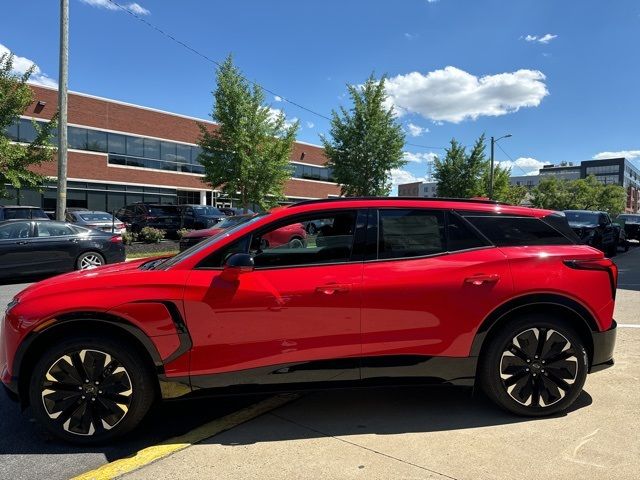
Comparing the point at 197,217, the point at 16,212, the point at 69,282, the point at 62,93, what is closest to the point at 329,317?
the point at 69,282

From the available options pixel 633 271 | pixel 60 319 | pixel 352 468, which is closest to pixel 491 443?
pixel 352 468

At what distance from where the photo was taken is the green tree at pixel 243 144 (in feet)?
65.9

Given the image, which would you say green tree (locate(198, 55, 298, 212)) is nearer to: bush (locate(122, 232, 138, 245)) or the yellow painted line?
bush (locate(122, 232, 138, 245))

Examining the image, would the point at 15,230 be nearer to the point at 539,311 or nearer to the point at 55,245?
the point at 55,245

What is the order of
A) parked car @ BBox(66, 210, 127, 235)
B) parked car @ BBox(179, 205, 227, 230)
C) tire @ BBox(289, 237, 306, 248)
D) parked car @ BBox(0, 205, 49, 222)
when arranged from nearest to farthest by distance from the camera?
tire @ BBox(289, 237, 306, 248) → parked car @ BBox(0, 205, 49, 222) → parked car @ BBox(66, 210, 127, 235) → parked car @ BBox(179, 205, 227, 230)

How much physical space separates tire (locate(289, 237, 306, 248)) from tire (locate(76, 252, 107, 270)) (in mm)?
8922

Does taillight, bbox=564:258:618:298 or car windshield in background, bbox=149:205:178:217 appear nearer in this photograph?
taillight, bbox=564:258:618:298

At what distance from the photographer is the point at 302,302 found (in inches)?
128

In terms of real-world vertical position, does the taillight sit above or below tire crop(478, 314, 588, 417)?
above

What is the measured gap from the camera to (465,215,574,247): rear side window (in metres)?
3.68

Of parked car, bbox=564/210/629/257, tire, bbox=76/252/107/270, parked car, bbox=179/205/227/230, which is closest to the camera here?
tire, bbox=76/252/107/270

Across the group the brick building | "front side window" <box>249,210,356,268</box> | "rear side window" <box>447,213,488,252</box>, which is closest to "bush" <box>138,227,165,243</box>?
the brick building

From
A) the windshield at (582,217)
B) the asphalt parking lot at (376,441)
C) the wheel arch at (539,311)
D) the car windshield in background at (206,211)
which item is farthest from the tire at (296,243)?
the car windshield in background at (206,211)

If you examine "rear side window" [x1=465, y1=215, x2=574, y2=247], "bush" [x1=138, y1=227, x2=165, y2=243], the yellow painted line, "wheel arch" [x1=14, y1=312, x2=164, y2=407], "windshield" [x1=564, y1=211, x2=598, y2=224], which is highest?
"windshield" [x1=564, y1=211, x2=598, y2=224]
